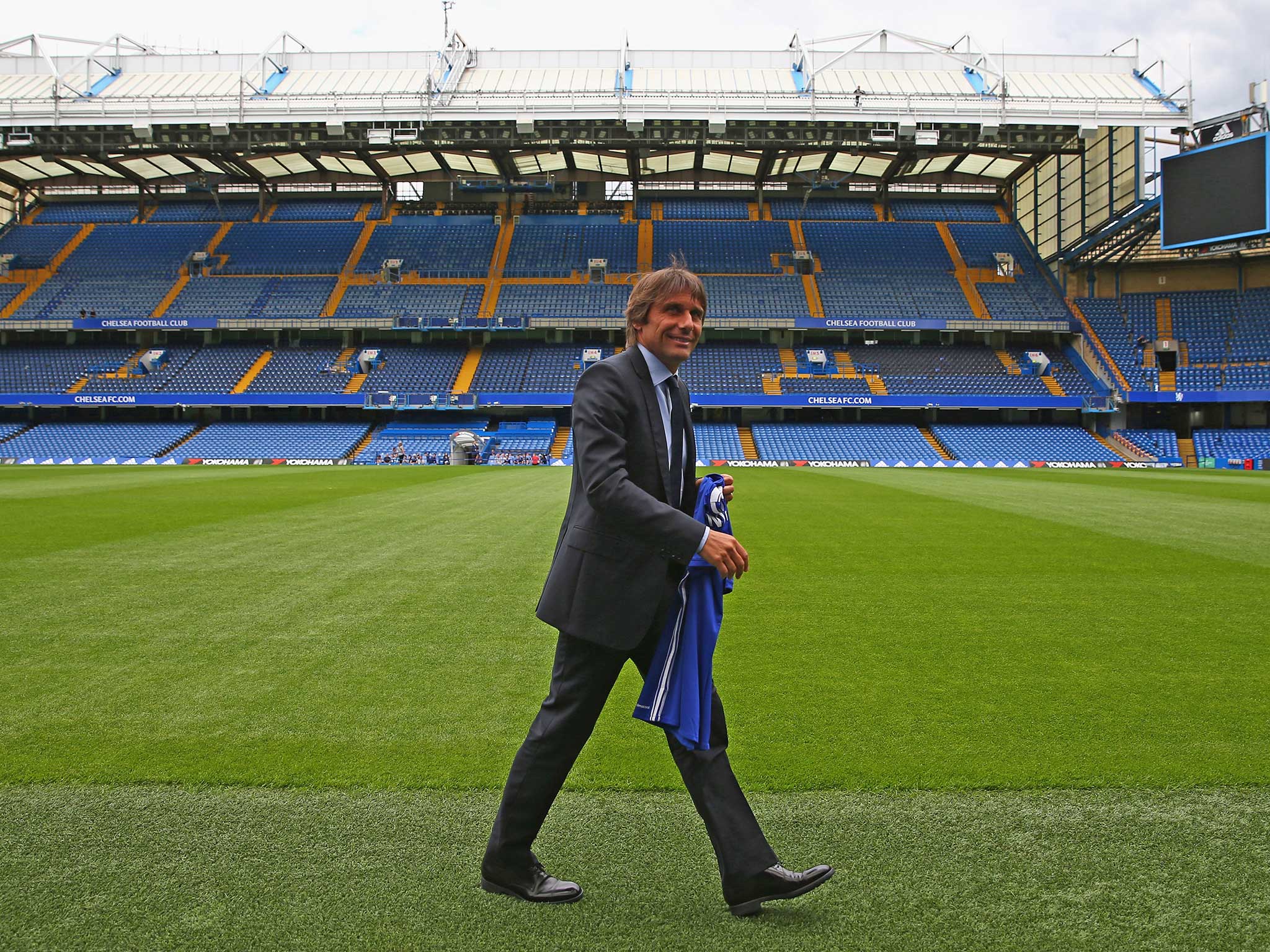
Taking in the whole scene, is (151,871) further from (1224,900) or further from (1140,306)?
(1140,306)

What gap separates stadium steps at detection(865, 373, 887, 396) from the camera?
4553 cm

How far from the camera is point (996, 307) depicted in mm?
48562

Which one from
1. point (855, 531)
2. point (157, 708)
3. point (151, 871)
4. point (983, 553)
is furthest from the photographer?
point (855, 531)

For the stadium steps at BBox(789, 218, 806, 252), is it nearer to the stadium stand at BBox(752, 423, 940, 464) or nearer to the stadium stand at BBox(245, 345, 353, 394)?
the stadium stand at BBox(752, 423, 940, 464)

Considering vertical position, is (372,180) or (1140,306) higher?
(372,180)

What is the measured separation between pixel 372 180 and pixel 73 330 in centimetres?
1979

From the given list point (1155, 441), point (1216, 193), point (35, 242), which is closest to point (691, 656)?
point (1216, 193)

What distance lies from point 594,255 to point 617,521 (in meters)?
51.8

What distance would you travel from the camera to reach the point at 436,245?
2098 inches

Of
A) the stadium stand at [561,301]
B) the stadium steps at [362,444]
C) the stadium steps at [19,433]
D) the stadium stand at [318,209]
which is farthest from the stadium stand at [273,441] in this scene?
the stadium stand at [318,209]

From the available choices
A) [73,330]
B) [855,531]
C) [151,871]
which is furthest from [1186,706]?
[73,330]

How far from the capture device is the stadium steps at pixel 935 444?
139ft

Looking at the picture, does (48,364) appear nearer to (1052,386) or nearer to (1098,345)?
(1052,386)

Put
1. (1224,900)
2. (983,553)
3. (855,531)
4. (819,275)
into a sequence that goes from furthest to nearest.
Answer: (819,275) < (855,531) < (983,553) < (1224,900)
